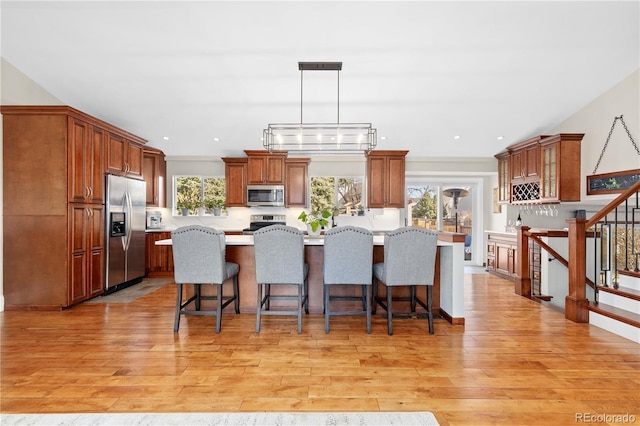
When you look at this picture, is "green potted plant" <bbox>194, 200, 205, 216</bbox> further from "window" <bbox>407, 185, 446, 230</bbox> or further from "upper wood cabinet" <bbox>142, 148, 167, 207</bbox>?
"window" <bbox>407, 185, 446, 230</bbox>

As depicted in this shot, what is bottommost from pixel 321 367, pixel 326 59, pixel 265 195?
pixel 321 367

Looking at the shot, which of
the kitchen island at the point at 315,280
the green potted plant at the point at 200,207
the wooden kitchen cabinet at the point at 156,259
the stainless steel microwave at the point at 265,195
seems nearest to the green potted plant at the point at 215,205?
the green potted plant at the point at 200,207

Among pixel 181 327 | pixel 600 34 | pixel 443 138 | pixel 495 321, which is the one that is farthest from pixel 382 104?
pixel 181 327

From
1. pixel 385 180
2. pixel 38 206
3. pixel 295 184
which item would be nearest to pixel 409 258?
pixel 385 180

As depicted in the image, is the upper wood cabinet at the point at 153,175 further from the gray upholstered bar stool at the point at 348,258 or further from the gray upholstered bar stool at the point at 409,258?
the gray upholstered bar stool at the point at 409,258

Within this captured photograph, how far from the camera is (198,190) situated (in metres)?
6.71

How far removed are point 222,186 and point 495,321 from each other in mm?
5306

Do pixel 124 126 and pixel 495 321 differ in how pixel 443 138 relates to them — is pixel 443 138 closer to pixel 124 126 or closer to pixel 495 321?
pixel 495 321

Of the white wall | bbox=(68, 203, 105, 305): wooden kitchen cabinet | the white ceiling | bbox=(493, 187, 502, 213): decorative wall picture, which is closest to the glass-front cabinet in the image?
the white wall

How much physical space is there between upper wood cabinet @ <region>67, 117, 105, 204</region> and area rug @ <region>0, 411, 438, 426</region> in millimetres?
2710

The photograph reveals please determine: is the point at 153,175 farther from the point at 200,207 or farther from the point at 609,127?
the point at 609,127

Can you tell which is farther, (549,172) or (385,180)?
(385,180)

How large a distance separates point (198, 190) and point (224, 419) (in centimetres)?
552

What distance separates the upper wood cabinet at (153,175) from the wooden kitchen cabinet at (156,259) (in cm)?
70
